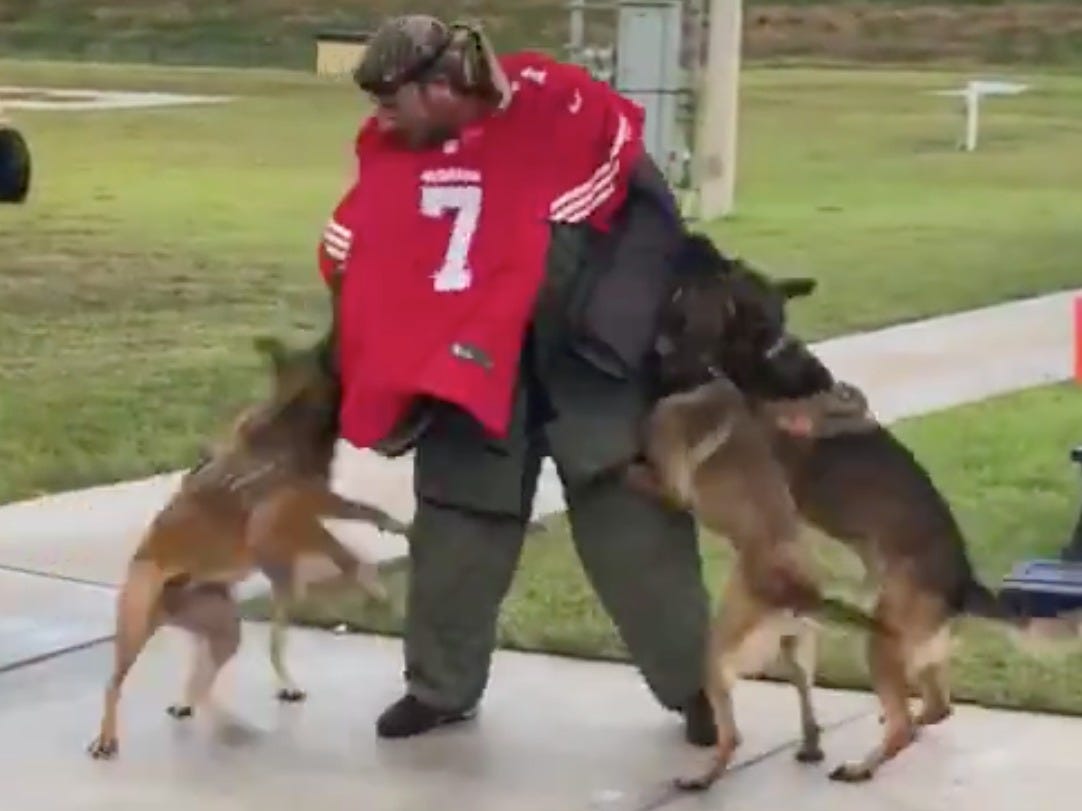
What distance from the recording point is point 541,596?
7191 millimetres

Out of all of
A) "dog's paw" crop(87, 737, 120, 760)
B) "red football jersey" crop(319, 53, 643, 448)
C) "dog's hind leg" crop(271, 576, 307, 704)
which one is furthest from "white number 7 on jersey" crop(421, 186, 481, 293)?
"dog's paw" crop(87, 737, 120, 760)

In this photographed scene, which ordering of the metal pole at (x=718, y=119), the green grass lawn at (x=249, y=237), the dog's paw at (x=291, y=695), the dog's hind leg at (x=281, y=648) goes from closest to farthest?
the dog's hind leg at (x=281, y=648) < the dog's paw at (x=291, y=695) < the green grass lawn at (x=249, y=237) < the metal pole at (x=718, y=119)

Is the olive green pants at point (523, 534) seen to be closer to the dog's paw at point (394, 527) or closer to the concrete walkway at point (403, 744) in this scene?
the dog's paw at point (394, 527)

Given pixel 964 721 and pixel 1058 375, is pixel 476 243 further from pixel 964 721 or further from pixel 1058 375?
pixel 1058 375

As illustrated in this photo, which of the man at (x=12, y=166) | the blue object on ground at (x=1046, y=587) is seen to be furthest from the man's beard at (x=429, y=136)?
the blue object on ground at (x=1046, y=587)

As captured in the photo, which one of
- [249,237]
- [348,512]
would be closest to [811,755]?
[348,512]

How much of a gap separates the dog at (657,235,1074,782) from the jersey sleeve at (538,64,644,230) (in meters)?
0.28

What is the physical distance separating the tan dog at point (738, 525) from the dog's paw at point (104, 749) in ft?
4.25

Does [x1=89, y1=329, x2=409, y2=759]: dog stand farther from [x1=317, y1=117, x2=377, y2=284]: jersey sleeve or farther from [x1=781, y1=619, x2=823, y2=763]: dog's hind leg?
[x1=781, y1=619, x2=823, y2=763]: dog's hind leg

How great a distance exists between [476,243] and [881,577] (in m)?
1.14

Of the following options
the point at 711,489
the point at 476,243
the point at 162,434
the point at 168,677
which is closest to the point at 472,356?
the point at 476,243

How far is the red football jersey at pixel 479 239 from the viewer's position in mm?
5602

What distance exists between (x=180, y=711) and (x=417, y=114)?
1.57 m

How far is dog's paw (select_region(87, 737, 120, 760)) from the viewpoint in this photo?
5789mm
